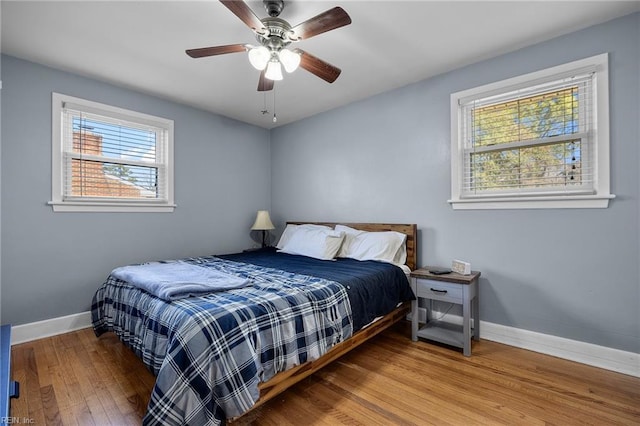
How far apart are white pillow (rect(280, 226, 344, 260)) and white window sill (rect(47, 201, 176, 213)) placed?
1.50 metres

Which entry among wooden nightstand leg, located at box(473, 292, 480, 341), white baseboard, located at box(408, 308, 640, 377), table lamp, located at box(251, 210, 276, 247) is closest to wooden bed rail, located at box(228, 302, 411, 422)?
wooden nightstand leg, located at box(473, 292, 480, 341)

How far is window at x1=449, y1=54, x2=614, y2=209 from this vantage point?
2.18m

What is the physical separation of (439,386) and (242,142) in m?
3.74

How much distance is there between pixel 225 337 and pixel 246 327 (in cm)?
12

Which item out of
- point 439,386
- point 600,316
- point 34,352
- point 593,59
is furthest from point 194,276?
Result: point 593,59

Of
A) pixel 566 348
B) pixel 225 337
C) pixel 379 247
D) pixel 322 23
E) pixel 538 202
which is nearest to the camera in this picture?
pixel 225 337

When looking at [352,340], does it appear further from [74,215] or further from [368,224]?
[74,215]

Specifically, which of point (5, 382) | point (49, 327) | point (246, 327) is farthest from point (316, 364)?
point (49, 327)

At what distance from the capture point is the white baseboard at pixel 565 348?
2051 mm

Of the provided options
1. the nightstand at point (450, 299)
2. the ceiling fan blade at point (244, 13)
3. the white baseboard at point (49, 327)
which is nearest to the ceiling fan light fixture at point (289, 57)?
the ceiling fan blade at point (244, 13)

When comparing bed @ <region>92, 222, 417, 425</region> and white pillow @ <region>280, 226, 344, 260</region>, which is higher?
white pillow @ <region>280, 226, 344, 260</region>

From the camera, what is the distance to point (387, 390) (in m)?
1.89

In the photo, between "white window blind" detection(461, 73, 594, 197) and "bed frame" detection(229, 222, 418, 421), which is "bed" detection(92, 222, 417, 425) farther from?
"white window blind" detection(461, 73, 594, 197)

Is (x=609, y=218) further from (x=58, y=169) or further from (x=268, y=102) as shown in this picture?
(x=58, y=169)
